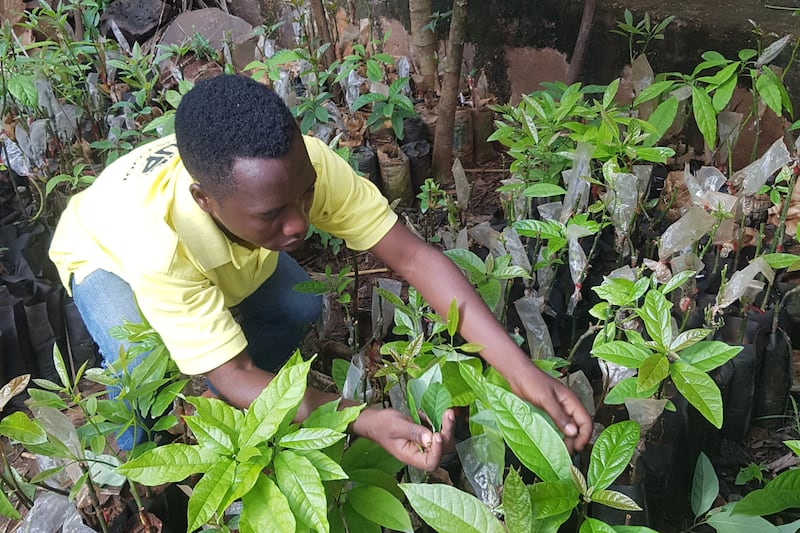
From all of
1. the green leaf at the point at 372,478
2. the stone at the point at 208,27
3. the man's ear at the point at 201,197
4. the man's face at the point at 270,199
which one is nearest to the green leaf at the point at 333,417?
the green leaf at the point at 372,478

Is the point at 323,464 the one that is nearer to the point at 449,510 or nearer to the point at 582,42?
the point at 449,510

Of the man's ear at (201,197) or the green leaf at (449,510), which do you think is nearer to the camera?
the green leaf at (449,510)

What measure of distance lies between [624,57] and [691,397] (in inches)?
69.6

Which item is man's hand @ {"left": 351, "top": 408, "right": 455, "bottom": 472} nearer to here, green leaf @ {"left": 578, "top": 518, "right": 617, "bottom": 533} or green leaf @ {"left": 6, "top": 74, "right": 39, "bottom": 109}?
green leaf @ {"left": 578, "top": 518, "right": 617, "bottom": 533}

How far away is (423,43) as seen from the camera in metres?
2.81

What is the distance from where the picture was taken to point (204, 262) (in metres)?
1.23

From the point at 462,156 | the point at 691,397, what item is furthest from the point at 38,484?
the point at 462,156

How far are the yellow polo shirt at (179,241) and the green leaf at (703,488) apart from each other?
28.9 inches

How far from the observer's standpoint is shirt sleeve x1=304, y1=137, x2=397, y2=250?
1.33 meters

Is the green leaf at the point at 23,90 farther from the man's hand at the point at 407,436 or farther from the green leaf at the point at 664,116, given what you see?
the green leaf at the point at 664,116

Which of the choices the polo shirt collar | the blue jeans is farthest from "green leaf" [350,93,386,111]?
the polo shirt collar

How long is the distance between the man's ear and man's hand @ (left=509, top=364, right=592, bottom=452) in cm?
57

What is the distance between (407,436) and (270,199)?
0.39 m

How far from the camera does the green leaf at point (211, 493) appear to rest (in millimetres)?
754
